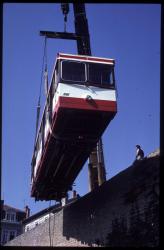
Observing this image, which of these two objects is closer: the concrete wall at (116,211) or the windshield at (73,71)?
the concrete wall at (116,211)

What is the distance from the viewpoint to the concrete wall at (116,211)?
366 inches

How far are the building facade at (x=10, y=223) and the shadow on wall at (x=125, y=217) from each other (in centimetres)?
3208

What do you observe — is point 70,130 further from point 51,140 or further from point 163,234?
point 163,234

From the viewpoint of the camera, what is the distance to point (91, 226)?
1288 centimetres

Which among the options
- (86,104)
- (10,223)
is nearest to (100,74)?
(86,104)

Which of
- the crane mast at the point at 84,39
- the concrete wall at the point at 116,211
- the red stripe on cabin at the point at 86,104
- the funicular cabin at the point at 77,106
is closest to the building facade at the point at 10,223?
the concrete wall at the point at 116,211

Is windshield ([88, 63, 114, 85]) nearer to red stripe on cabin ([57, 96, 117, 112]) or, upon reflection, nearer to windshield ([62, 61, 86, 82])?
windshield ([62, 61, 86, 82])

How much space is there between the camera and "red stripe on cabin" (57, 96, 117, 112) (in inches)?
385

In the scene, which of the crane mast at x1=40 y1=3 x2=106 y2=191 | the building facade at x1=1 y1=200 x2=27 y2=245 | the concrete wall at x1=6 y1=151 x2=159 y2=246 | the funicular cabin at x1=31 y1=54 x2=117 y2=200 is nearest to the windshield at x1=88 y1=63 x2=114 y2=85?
the funicular cabin at x1=31 y1=54 x2=117 y2=200

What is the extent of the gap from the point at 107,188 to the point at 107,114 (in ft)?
9.56

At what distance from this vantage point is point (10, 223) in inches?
1784

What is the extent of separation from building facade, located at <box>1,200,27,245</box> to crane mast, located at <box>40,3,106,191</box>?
31032 mm

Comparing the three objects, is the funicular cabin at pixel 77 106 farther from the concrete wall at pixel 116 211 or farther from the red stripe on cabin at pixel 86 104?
the concrete wall at pixel 116 211

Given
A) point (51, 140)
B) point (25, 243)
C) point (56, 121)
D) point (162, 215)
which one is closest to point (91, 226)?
point (51, 140)
